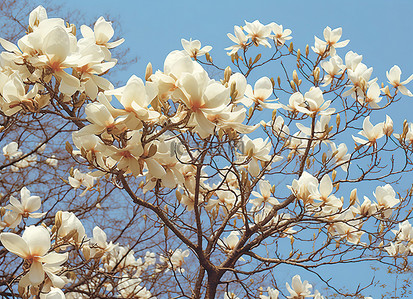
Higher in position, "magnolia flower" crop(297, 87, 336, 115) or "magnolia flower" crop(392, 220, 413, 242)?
"magnolia flower" crop(297, 87, 336, 115)

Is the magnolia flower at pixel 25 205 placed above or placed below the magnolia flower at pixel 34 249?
above

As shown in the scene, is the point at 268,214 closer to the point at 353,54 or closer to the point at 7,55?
the point at 353,54

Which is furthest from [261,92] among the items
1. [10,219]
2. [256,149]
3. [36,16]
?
[10,219]

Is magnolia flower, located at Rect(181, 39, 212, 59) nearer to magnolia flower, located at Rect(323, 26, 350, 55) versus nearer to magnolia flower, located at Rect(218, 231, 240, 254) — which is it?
magnolia flower, located at Rect(323, 26, 350, 55)

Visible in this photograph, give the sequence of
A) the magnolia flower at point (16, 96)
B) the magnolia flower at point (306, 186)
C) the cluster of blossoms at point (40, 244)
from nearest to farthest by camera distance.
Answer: the cluster of blossoms at point (40, 244), the magnolia flower at point (16, 96), the magnolia flower at point (306, 186)

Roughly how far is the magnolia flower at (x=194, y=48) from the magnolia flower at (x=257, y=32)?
0.78 feet

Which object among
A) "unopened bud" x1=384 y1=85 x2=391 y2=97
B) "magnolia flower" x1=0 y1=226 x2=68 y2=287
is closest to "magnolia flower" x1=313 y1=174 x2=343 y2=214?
"unopened bud" x1=384 y1=85 x2=391 y2=97

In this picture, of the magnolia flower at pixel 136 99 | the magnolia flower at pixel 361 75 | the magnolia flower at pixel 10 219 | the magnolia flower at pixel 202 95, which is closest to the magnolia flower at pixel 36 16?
the magnolia flower at pixel 136 99

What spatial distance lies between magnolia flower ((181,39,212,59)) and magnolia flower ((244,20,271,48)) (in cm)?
24

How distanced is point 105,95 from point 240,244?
1225 millimetres

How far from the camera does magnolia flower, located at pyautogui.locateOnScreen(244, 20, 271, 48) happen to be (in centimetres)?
Answer: 231

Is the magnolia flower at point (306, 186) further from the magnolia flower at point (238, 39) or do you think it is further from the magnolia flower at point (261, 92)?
the magnolia flower at point (238, 39)

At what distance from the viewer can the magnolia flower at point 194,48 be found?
2225 millimetres

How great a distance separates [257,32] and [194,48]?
13.5 inches
